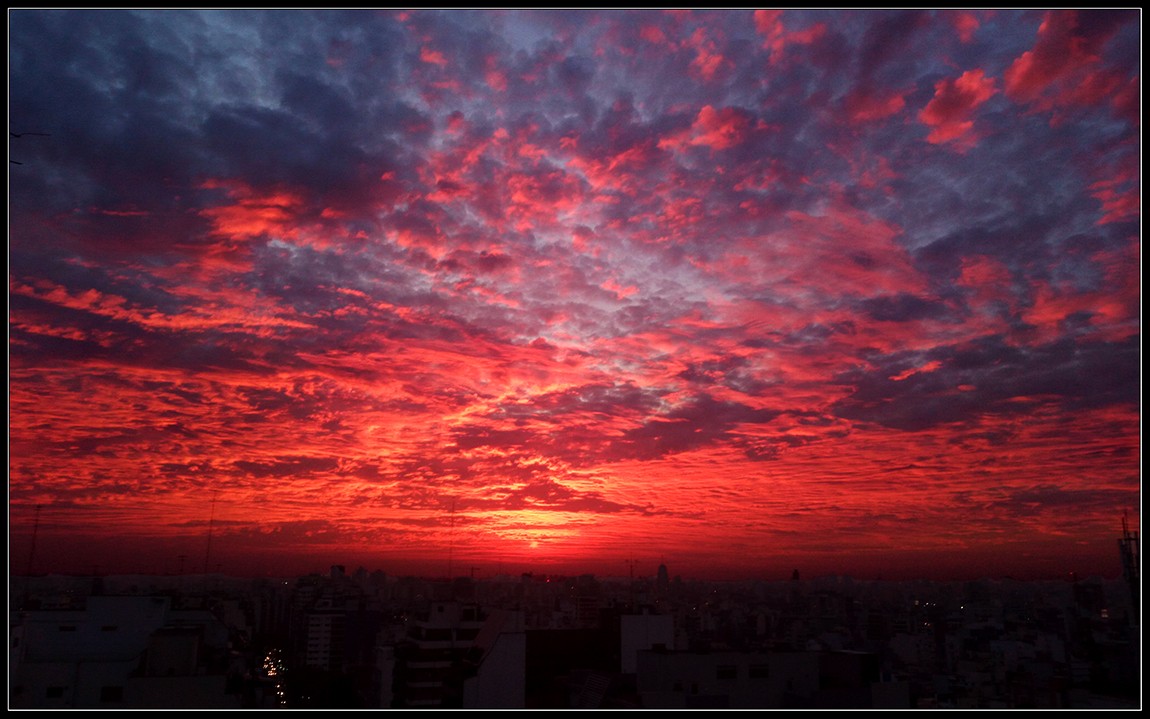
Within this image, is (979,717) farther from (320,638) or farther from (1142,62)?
(320,638)

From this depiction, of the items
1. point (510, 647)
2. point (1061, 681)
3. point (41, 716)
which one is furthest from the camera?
point (1061, 681)

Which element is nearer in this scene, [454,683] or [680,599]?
[454,683]

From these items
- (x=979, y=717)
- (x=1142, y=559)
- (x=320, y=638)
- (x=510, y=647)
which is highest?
(x=1142, y=559)

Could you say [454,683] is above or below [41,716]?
below

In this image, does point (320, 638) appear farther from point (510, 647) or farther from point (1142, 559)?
point (1142, 559)

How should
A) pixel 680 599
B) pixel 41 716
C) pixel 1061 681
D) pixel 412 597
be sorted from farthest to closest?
pixel 412 597 → pixel 680 599 → pixel 1061 681 → pixel 41 716

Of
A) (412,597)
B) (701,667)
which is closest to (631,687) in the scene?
(701,667)
